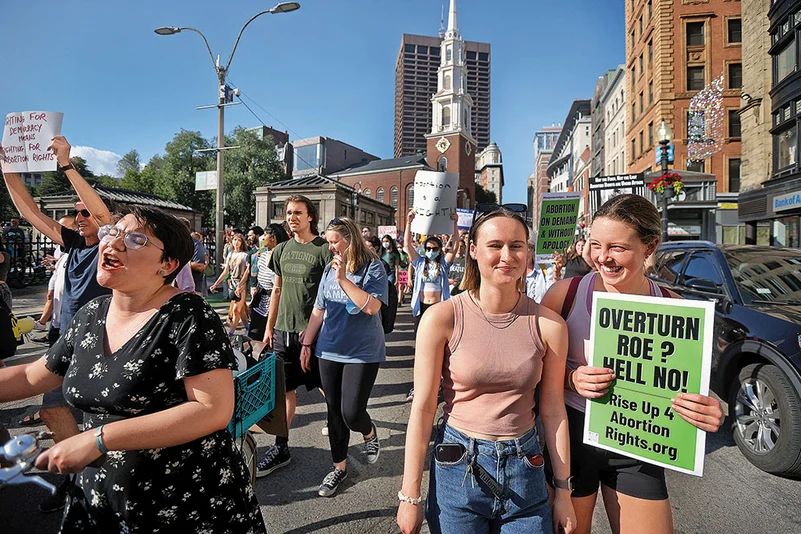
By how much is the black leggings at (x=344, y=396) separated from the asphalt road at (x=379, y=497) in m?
0.37

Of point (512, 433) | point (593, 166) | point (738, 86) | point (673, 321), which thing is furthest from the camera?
point (593, 166)

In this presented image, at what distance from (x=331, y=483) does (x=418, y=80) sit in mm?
162614

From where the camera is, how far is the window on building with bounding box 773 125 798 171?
663 inches

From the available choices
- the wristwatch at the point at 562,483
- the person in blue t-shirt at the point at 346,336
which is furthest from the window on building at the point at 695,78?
the wristwatch at the point at 562,483

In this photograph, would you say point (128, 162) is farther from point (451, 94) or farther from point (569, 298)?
point (569, 298)

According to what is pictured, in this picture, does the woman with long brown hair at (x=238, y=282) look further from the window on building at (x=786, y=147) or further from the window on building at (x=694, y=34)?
the window on building at (x=694, y=34)

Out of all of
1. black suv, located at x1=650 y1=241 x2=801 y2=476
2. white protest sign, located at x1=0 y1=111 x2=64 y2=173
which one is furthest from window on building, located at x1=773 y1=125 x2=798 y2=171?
white protest sign, located at x1=0 y1=111 x2=64 y2=173

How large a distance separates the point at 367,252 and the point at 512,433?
2208mm

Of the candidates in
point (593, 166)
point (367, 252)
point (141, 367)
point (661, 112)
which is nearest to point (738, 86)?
point (661, 112)

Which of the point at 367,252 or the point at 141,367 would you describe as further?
the point at 367,252

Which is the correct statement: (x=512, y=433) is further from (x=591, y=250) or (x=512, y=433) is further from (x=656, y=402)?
(x=591, y=250)

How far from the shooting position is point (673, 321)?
165cm

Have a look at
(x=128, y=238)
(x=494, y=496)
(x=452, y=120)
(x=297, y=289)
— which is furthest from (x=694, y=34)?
(x=452, y=120)

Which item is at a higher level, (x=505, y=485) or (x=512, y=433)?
(x=512, y=433)
